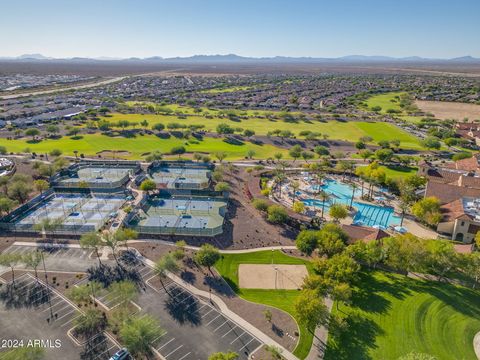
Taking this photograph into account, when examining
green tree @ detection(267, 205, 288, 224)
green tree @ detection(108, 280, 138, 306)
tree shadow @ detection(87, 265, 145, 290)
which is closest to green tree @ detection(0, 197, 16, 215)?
tree shadow @ detection(87, 265, 145, 290)

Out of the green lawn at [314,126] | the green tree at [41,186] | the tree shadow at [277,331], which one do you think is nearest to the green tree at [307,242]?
the tree shadow at [277,331]

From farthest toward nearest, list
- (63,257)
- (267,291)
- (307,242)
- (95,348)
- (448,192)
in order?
(448,192) < (63,257) < (307,242) < (267,291) < (95,348)

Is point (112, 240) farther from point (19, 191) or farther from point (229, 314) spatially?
point (19, 191)

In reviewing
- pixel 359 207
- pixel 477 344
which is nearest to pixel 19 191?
pixel 359 207

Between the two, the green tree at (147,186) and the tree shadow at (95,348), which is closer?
the tree shadow at (95,348)

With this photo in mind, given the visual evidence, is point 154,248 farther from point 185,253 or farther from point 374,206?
point 374,206

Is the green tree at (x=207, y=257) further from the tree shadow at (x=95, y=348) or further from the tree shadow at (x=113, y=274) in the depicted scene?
the tree shadow at (x=95, y=348)

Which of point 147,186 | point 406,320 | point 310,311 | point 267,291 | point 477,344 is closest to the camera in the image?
point 477,344
